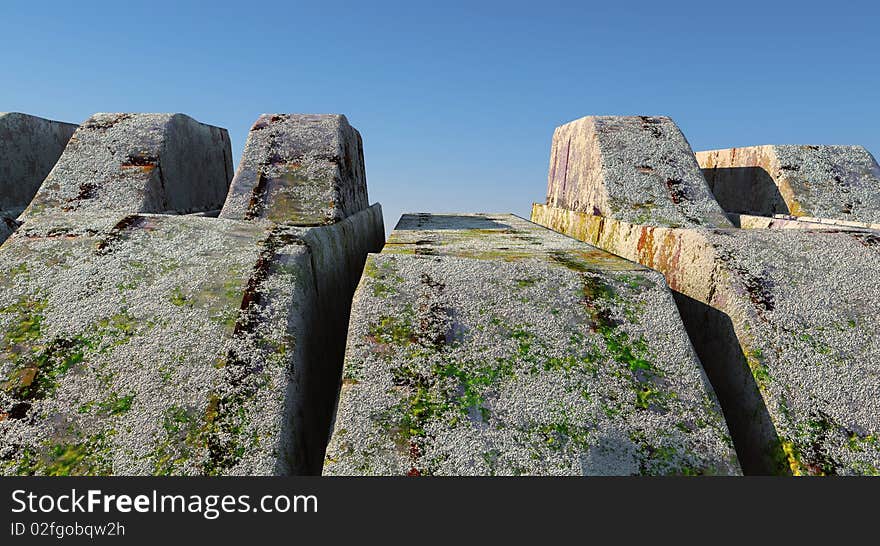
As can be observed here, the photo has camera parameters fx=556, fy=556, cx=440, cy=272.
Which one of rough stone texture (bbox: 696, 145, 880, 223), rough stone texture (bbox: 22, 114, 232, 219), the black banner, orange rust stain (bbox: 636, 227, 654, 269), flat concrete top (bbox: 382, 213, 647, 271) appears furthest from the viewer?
rough stone texture (bbox: 696, 145, 880, 223)

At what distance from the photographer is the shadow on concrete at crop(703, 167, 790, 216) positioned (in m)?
5.36

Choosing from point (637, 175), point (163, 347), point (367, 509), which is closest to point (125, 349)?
point (163, 347)

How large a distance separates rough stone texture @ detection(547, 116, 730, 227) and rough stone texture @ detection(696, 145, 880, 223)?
1.48 meters

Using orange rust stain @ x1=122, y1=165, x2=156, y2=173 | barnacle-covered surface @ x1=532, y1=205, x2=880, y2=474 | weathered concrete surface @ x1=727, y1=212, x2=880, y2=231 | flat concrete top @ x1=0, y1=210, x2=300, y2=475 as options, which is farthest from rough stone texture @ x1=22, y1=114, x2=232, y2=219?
weathered concrete surface @ x1=727, y1=212, x2=880, y2=231

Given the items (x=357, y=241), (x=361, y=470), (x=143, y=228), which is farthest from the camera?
(x=357, y=241)

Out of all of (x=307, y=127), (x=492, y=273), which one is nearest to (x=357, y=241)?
(x=307, y=127)

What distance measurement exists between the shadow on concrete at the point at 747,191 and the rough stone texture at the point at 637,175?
4.96 ft

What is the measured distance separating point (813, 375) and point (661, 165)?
2.47m

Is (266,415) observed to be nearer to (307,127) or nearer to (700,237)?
(700,237)

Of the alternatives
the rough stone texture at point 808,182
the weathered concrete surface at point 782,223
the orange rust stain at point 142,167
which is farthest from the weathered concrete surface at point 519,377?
the rough stone texture at point 808,182

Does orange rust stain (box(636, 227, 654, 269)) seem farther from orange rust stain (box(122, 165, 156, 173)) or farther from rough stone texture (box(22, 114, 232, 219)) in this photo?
orange rust stain (box(122, 165, 156, 173))

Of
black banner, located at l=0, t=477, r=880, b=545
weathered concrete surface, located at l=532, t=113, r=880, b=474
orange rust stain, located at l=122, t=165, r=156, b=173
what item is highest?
orange rust stain, located at l=122, t=165, r=156, b=173

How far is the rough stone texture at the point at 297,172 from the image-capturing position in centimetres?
338

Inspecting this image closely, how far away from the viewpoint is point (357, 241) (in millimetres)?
3988
